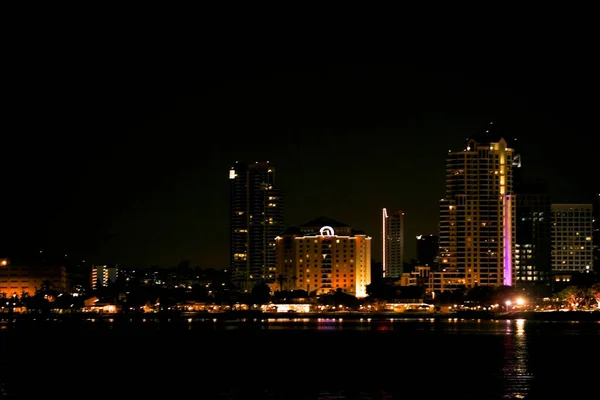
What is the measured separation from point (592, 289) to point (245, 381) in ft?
401

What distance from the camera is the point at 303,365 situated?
9631cm

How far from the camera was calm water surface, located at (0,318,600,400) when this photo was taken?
250ft

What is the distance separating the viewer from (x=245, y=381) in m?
82.8

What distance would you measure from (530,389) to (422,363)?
878 inches

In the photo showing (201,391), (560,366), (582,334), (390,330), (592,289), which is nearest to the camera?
(201,391)

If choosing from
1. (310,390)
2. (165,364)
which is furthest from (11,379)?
(310,390)

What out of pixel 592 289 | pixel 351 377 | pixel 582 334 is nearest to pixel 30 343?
pixel 351 377

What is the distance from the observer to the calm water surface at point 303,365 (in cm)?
7606

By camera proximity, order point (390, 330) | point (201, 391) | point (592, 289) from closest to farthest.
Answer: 1. point (201, 391)
2. point (390, 330)
3. point (592, 289)

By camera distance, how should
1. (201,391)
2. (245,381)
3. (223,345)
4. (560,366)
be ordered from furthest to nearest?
(223,345), (560,366), (245,381), (201,391)

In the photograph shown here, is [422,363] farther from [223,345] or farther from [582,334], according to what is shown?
[582,334]

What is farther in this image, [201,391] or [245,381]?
[245,381]

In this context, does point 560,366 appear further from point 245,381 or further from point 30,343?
point 30,343

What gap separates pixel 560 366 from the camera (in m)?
93.1
